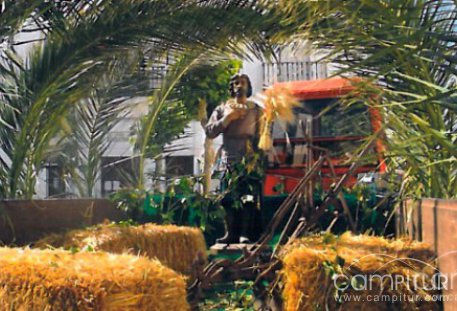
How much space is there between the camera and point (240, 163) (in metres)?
4.04

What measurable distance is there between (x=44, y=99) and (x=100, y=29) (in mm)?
562

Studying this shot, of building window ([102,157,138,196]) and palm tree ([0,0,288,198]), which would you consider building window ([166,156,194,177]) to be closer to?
building window ([102,157,138,196])

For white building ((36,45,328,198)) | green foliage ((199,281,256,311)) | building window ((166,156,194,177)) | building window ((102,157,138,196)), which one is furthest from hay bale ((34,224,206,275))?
building window ((166,156,194,177))

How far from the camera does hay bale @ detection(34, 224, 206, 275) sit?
121 inches

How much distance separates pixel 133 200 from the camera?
4.39 m

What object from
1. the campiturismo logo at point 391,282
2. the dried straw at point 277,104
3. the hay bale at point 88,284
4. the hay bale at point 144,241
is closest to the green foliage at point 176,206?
the hay bale at point 144,241

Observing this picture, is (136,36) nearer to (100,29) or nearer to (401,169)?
(100,29)

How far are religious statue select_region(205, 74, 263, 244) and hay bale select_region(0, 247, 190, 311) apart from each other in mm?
1868

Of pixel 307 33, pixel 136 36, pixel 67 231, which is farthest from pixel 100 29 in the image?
pixel 307 33

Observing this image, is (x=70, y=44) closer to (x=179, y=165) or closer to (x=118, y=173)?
(x=118, y=173)

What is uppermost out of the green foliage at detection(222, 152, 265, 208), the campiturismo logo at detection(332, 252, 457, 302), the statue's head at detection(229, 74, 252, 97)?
the statue's head at detection(229, 74, 252, 97)

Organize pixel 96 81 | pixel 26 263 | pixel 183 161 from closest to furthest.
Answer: pixel 26 263, pixel 96 81, pixel 183 161

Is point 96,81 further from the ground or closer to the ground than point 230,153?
further from the ground

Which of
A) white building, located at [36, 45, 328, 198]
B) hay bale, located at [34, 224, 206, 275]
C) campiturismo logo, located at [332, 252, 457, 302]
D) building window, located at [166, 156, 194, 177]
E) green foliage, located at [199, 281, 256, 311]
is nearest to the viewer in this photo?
campiturismo logo, located at [332, 252, 457, 302]
